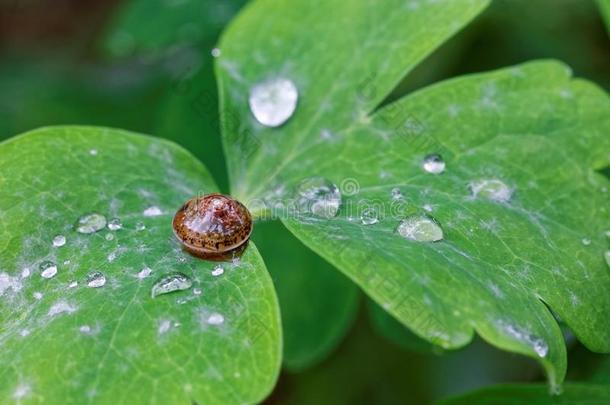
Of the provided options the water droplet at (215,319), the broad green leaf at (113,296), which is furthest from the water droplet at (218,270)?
the water droplet at (215,319)

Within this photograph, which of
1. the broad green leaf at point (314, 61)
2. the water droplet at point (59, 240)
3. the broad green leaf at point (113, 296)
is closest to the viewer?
the broad green leaf at point (113, 296)

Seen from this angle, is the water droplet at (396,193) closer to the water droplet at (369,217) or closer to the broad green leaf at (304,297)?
the water droplet at (369,217)

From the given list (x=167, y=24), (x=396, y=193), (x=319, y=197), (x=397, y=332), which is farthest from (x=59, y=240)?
(x=167, y=24)

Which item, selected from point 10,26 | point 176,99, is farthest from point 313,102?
point 10,26

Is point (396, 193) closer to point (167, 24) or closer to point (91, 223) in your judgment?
point (91, 223)

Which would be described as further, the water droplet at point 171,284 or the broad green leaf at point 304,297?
the broad green leaf at point 304,297

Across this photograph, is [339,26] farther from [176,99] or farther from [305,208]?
[176,99]
